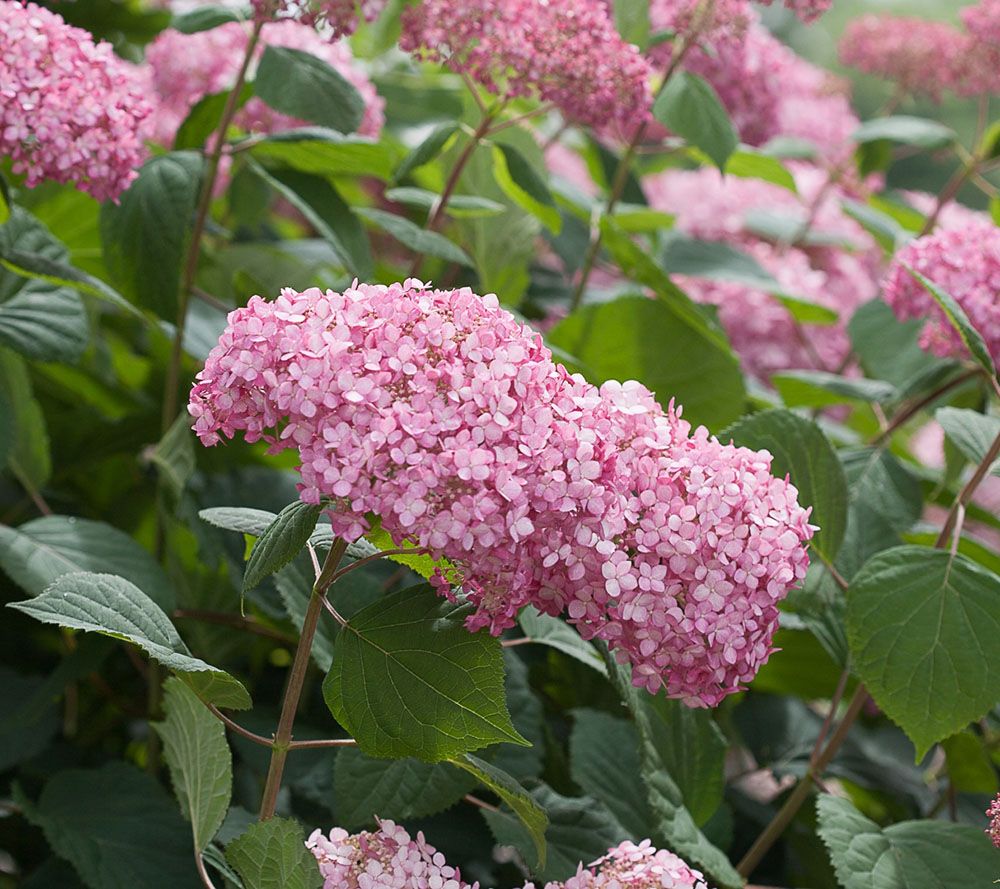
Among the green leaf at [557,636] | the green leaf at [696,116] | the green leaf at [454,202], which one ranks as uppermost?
the green leaf at [696,116]

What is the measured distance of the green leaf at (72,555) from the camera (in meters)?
0.85

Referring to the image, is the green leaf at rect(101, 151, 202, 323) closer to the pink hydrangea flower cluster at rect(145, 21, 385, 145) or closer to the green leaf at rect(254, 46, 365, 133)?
the green leaf at rect(254, 46, 365, 133)

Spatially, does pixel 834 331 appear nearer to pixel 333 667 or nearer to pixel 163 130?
pixel 163 130

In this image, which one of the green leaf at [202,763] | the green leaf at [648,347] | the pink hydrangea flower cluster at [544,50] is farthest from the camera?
the green leaf at [648,347]

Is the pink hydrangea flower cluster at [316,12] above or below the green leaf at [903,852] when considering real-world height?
above

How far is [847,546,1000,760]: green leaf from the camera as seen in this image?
76 centimetres

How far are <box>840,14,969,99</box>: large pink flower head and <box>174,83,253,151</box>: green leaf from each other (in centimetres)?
85

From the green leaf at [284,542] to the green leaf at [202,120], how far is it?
1.94ft

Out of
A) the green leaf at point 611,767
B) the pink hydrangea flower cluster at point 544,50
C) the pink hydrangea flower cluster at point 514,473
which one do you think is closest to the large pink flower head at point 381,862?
the pink hydrangea flower cluster at point 514,473

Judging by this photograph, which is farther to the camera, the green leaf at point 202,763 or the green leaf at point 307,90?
the green leaf at point 307,90

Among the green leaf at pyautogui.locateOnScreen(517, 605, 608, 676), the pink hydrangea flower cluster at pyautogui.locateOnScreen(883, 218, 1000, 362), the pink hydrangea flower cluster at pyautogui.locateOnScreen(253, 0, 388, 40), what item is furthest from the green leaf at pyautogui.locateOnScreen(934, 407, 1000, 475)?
the pink hydrangea flower cluster at pyautogui.locateOnScreen(253, 0, 388, 40)

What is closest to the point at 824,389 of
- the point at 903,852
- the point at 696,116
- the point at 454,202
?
the point at 696,116

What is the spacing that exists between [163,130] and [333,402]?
33.1 inches

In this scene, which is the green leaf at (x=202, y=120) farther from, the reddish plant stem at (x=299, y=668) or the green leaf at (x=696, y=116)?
the reddish plant stem at (x=299, y=668)
